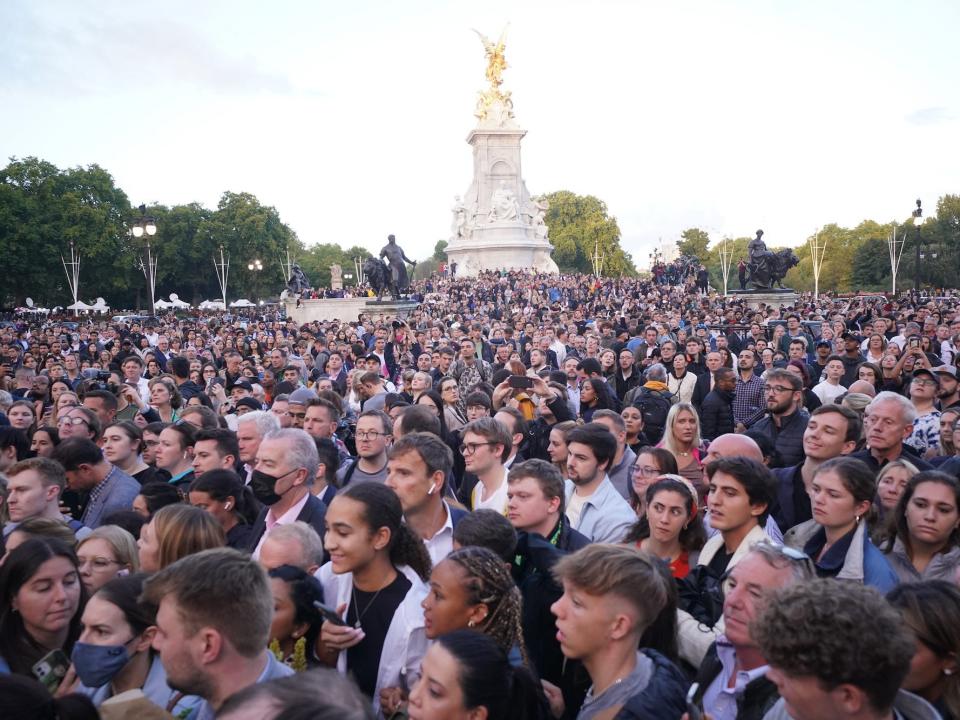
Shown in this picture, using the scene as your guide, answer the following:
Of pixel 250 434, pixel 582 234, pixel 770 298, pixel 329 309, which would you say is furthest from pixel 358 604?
pixel 582 234

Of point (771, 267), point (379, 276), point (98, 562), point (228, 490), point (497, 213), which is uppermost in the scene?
point (497, 213)

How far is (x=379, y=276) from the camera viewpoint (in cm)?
2855

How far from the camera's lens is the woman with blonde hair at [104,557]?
149 inches

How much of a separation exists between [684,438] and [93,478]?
4487 millimetres

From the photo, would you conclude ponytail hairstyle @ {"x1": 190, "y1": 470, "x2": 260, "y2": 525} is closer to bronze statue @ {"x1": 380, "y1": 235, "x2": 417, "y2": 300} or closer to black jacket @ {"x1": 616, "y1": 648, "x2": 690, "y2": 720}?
black jacket @ {"x1": 616, "y1": 648, "x2": 690, "y2": 720}

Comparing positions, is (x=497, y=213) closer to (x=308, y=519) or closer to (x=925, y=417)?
(x=925, y=417)

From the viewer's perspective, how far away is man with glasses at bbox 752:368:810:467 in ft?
23.0

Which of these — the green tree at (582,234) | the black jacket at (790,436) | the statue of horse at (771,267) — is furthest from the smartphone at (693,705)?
the green tree at (582,234)

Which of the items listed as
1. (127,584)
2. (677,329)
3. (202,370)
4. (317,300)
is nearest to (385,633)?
(127,584)

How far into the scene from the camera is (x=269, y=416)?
262 inches

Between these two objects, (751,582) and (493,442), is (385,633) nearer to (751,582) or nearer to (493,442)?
(751,582)

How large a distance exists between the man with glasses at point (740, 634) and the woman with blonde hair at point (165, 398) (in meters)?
7.29

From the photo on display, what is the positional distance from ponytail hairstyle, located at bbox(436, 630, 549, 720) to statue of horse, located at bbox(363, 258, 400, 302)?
26.0m

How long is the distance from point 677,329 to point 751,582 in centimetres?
1682
